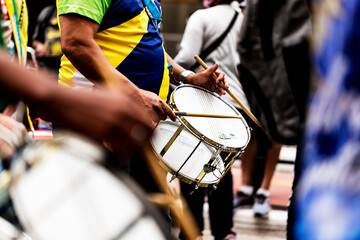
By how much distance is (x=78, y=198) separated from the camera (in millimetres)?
1148

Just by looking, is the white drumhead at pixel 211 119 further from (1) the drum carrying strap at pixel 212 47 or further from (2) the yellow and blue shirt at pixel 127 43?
(1) the drum carrying strap at pixel 212 47

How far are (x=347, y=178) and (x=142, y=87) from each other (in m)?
1.58

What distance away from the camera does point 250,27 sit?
1.42 m

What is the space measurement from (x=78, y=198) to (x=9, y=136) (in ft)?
1.04

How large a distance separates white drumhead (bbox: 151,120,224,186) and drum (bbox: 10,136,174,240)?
1.41 meters

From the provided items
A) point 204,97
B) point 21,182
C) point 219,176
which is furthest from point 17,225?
point 204,97

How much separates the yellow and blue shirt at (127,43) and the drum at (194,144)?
6.8 inches

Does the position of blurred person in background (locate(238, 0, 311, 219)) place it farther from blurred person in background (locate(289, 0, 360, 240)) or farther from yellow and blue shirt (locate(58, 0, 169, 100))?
yellow and blue shirt (locate(58, 0, 169, 100))

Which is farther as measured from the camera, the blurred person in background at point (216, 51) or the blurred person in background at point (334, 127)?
the blurred person in background at point (216, 51)

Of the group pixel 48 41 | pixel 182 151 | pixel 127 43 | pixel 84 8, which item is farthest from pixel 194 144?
pixel 48 41

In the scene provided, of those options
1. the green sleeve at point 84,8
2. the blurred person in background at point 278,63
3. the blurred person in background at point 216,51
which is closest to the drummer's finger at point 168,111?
the green sleeve at point 84,8

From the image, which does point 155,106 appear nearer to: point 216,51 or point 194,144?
point 194,144

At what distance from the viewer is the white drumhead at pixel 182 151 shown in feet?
8.70

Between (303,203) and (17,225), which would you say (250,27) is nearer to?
(303,203)
